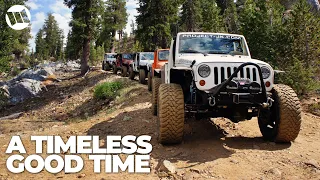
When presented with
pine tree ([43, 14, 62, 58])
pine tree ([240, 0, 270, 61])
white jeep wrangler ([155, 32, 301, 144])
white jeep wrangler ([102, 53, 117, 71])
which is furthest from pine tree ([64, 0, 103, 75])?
pine tree ([43, 14, 62, 58])

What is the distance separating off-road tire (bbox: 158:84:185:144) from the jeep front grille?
77cm

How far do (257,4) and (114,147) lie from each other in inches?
705

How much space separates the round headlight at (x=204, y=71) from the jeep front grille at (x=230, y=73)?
0.11 metres

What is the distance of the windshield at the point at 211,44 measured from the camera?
6.97m

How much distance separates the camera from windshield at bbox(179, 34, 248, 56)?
22.9ft

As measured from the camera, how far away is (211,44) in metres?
7.06

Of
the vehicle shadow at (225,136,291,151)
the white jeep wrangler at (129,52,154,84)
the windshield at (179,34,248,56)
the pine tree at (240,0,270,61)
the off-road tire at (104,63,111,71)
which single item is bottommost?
the vehicle shadow at (225,136,291,151)

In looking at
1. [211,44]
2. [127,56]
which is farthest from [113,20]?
[211,44]

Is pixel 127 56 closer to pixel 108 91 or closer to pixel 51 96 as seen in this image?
pixel 51 96

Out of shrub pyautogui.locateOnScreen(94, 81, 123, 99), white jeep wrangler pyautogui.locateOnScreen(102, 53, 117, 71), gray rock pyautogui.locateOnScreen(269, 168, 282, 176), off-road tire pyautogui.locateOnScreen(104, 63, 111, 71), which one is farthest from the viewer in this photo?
off-road tire pyautogui.locateOnScreen(104, 63, 111, 71)

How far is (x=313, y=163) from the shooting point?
5137 millimetres

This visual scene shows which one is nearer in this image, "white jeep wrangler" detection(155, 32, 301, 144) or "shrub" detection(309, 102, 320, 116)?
"white jeep wrangler" detection(155, 32, 301, 144)

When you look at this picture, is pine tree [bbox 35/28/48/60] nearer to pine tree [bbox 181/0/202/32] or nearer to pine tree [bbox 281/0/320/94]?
pine tree [bbox 181/0/202/32]

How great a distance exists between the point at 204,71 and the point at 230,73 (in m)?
0.48
